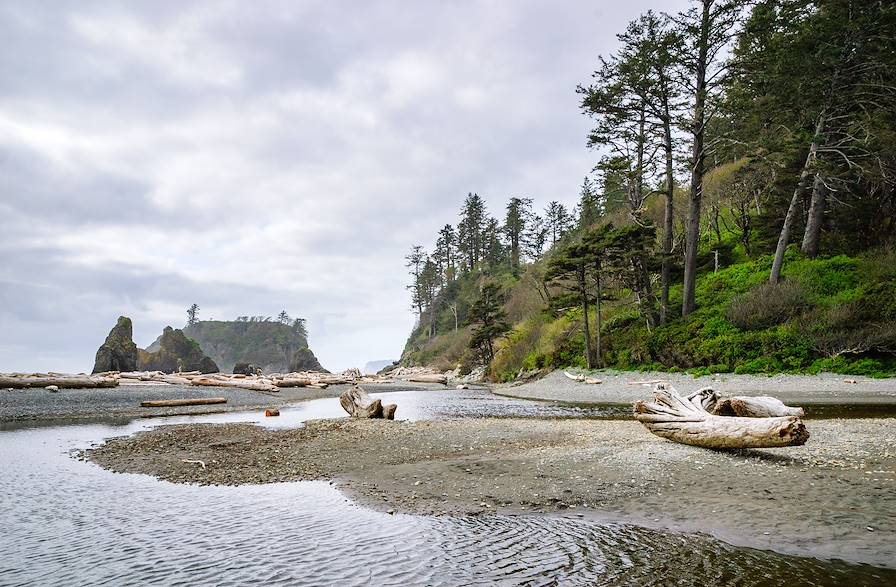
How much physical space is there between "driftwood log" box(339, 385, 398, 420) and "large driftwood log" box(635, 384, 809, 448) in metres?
9.21

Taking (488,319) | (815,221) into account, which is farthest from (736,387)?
(488,319)

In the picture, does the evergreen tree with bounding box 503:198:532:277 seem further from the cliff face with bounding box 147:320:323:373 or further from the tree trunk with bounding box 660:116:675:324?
the cliff face with bounding box 147:320:323:373

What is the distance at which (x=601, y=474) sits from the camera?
7137 millimetres

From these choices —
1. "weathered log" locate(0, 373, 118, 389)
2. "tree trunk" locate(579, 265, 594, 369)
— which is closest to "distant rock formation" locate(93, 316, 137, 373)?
"weathered log" locate(0, 373, 118, 389)

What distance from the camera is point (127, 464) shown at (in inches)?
358

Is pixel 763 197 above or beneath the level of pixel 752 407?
above

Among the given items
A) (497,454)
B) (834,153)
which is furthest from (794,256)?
(497,454)

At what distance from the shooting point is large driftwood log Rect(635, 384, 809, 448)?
724 cm

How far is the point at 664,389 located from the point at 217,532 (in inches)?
356

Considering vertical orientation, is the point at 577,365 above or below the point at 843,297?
below

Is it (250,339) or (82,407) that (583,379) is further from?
(250,339)

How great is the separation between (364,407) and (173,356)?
88943mm

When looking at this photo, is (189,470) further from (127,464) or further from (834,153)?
(834,153)

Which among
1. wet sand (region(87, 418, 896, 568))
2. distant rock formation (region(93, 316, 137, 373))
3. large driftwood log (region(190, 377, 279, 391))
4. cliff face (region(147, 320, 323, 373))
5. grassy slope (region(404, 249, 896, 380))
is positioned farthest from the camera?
cliff face (region(147, 320, 323, 373))
